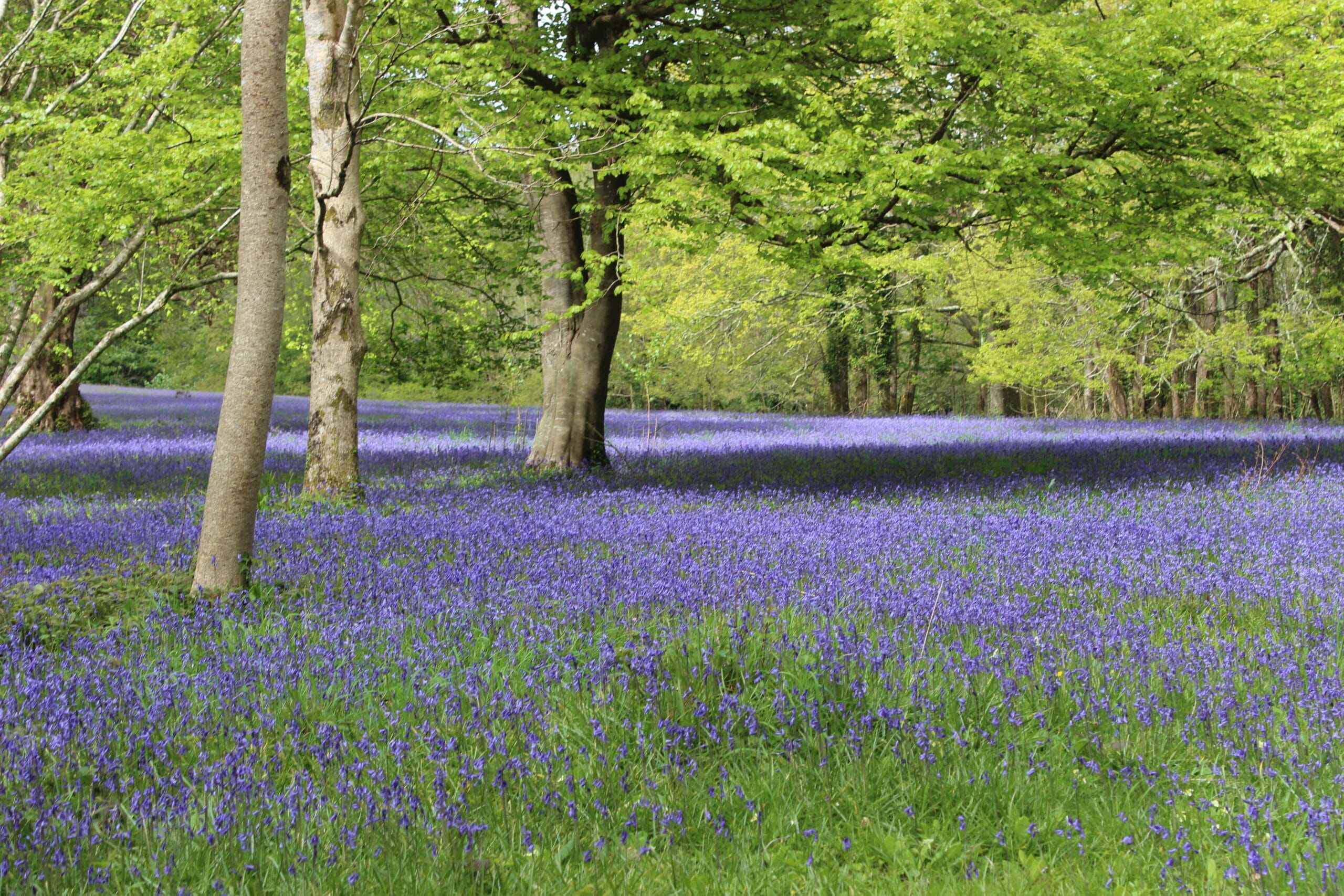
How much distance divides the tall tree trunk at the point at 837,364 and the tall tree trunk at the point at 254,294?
2859cm

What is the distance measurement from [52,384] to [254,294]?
17.0 meters

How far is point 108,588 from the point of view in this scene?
546 centimetres

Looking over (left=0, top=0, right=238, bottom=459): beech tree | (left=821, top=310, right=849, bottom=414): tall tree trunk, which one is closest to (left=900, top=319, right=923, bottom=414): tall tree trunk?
(left=821, top=310, right=849, bottom=414): tall tree trunk

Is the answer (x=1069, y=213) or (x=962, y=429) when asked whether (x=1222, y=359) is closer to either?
(x=962, y=429)

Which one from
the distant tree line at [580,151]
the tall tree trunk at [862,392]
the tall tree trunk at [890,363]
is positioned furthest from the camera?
the tall tree trunk at [862,392]

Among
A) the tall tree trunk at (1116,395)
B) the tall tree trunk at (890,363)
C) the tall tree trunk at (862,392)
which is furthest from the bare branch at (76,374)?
the tall tree trunk at (862,392)

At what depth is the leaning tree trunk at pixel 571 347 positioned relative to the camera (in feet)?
40.0

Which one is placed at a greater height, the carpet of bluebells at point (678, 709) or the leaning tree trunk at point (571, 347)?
the leaning tree trunk at point (571, 347)

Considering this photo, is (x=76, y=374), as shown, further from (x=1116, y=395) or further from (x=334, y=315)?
(x=1116, y=395)

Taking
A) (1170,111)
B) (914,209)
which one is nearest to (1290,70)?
(1170,111)

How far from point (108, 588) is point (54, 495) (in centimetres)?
581

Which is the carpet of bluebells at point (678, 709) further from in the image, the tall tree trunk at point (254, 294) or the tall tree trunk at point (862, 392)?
the tall tree trunk at point (862, 392)

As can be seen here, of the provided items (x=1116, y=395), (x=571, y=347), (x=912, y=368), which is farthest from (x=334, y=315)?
(x=912, y=368)

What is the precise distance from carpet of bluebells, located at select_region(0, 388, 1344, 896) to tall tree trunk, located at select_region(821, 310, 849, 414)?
27418mm
